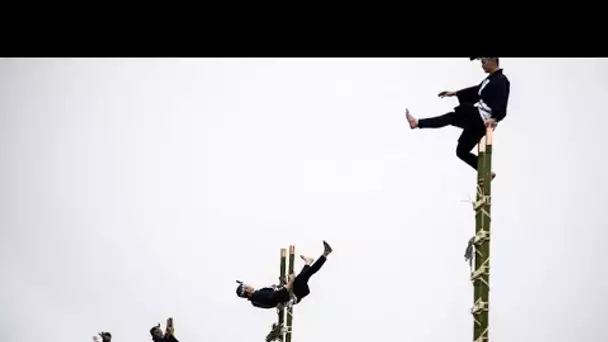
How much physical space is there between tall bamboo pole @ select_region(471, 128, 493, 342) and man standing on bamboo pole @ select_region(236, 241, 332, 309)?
10.3ft

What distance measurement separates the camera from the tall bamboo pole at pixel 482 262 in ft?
14.9

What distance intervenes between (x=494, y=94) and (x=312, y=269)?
3.27m

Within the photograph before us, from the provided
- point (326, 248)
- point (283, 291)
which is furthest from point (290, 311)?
point (326, 248)

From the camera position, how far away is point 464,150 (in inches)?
194

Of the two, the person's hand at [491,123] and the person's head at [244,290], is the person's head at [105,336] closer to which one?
the person's head at [244,290]

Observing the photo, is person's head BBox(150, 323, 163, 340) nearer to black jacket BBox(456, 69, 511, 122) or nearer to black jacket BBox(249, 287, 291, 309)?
black jacket BBox(249, 287, 291, 309)

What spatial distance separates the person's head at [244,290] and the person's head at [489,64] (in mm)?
3710

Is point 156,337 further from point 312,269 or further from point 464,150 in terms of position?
point 464,150

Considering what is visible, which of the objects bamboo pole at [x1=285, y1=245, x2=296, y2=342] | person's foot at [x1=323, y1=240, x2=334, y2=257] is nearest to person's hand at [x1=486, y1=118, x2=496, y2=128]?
person's foot at [x1=323, y1=240, x2=334, y2=257]

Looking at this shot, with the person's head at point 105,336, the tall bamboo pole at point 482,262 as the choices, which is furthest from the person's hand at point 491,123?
the person's head at point 105,336

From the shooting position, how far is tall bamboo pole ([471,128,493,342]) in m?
4.55
